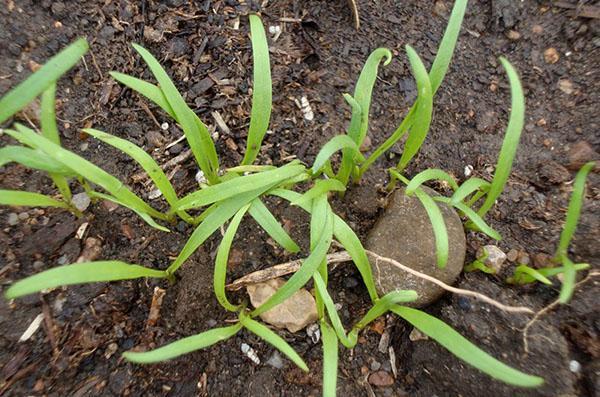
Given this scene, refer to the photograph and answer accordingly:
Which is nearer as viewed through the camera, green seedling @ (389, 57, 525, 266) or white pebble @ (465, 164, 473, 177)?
green seedling @ (389, 57, 525, 266)

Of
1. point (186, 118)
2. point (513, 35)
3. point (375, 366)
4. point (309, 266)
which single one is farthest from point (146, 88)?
point (513, 35)

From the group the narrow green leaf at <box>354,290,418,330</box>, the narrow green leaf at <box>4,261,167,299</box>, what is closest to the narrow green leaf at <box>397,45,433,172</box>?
the narrow green leaf at <box>354,290,418,330</box>

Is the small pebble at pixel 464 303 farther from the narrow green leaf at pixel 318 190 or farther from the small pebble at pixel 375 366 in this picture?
the narrow green leaf at pixel 318 190

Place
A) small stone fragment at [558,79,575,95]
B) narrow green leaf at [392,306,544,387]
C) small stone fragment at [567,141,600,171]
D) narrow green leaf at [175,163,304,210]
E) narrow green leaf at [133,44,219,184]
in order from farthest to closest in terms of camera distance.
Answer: small stone fragment at [558,79,575,95] → small stone fragment at [567,141,600,171] → narrow green leaf at [133,44,219,184] → narrow green leaf at [175,163,304,210] → narrow green leaf at [392,306,544,387]

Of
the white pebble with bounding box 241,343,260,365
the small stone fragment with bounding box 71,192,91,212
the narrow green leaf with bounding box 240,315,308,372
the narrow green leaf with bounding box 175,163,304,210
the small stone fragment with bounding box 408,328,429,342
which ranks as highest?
the narrow green leaf with bounding box 175,163,304,210

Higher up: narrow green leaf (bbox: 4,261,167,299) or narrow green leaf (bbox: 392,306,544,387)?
narrow green leaf (bbox: 392,306,544,387)

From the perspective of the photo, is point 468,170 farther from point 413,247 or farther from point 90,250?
point 90,250

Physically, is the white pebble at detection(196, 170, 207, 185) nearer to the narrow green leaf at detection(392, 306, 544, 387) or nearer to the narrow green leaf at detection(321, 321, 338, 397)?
the narrow green leaf at detection(321, 321, 338, 397)

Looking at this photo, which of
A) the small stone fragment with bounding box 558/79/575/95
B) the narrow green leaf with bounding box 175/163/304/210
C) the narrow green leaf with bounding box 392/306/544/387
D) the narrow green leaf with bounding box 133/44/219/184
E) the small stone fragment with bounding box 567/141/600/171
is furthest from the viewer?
the small stone fragment with bounding box 558/79/575/95
